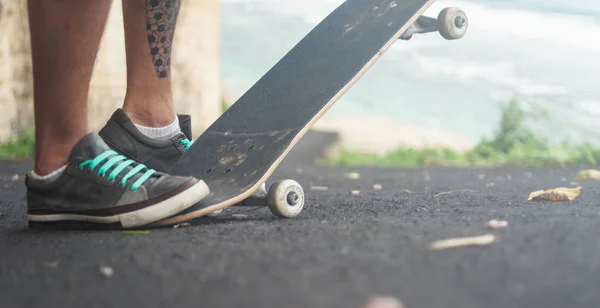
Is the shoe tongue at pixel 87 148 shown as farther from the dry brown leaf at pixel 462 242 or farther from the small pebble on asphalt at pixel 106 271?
the dry brown leaf at pixel 462 242

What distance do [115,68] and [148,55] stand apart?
182 inches

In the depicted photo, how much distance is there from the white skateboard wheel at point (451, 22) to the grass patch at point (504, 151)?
3.05 meters

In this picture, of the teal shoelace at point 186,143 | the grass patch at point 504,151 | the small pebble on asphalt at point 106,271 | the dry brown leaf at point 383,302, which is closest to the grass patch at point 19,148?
the grass patch at point 504,151

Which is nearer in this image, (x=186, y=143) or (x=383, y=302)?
(x=383, y=302)

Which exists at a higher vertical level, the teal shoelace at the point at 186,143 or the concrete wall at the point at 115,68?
the teal shoelace at the point at 186,143

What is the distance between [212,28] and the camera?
715cm

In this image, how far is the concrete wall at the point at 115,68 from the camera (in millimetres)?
5578

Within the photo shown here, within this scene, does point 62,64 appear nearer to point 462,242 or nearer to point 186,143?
point 186,143

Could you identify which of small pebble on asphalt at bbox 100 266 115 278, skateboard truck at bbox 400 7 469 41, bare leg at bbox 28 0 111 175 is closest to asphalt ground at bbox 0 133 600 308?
small pebble on asphalt at bbox 100 266 115 278

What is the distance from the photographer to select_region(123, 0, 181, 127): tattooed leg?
5.43 ft

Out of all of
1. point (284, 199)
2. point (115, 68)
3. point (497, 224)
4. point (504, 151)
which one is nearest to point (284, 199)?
point (284, 199)

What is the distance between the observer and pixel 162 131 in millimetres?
1703

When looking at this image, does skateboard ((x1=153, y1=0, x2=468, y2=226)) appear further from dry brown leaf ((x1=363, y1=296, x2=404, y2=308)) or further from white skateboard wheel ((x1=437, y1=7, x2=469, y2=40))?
dry brown leaf ((x1=363, y1=296, x2=404, y2=308))

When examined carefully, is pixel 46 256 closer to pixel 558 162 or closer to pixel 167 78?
pixel 167 78
